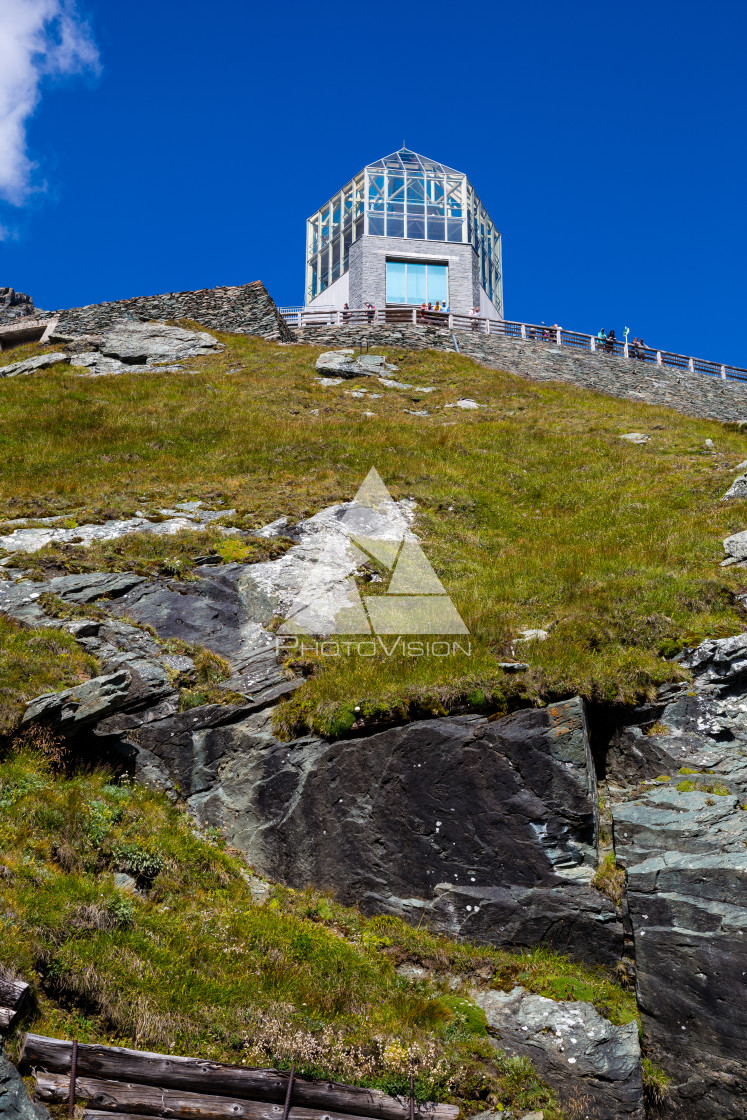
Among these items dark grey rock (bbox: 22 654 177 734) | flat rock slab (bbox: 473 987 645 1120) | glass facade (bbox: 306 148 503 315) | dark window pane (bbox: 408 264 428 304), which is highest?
glass facade (bbox: 306 148 503 315)

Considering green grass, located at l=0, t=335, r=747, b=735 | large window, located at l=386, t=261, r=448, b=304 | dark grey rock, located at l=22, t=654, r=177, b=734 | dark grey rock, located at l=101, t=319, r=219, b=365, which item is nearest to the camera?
dark grey rock, located at l=22, t=654, r=177, b=734

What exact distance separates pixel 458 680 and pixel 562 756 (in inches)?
71.5

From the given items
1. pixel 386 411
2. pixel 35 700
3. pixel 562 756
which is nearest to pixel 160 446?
pixel 386 411

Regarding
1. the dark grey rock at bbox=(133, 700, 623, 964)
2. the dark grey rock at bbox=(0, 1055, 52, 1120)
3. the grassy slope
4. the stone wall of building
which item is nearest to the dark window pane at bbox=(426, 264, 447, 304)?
the stone wall of building

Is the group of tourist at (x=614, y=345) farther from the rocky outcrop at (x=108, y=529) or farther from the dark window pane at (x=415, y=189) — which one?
the rocky outcrop at (x=108, y=529)

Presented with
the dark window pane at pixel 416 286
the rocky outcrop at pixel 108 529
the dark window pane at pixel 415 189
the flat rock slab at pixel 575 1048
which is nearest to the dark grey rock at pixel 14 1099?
the flat rock slab at pixel 575 1048

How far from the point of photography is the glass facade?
5581 centimetres

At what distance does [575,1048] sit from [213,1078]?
364 cm

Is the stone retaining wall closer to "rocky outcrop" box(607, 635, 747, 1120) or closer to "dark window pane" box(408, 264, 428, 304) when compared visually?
"dark window pane" box(408, 264, 428, 304)

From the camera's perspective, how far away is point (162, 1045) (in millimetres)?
7145

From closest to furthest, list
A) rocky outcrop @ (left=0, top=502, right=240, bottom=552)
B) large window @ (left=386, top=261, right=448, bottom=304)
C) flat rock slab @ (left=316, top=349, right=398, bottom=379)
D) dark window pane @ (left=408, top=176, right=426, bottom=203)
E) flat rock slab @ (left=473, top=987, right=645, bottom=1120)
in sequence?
flat rock slab @ (left=473, top=987, right=645, bottom=1120)
rocky outcrop @ (left=0, top=502, right=240, bottom=552)
flat rock slab @ (left=316, top=349, right=398, bottom=379)
large window @ (left=386, top=261, right=448, bottom=304)
dark window pane @ (left=408, top=176, right=426, bottom=203)

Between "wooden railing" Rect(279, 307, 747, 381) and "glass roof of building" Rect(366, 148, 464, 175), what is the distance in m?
15.4

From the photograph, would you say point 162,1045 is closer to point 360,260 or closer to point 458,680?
point 458,680

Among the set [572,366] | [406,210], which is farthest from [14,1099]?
[406,210]
